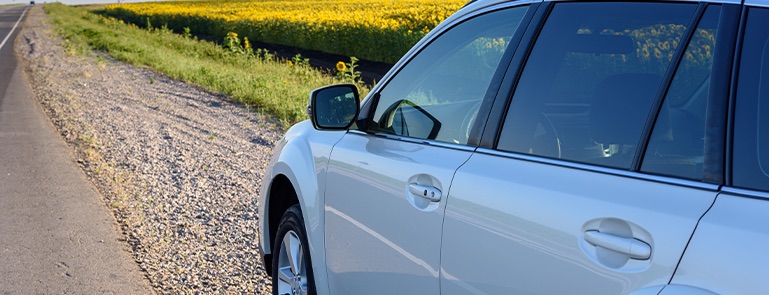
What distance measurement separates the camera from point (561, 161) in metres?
2.41

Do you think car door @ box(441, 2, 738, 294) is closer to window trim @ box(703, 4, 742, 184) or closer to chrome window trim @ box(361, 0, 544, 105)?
window trim @ box(703, 4, 742, 184)

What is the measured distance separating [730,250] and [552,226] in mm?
556

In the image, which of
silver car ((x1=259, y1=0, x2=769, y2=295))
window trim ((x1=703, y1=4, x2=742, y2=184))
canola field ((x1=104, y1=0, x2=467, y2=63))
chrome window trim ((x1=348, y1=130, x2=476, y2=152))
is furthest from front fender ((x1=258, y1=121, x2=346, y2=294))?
canola field ((x1=104, y1=0, x2=467, y2=63))

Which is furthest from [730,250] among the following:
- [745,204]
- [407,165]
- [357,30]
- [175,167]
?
[357,30]

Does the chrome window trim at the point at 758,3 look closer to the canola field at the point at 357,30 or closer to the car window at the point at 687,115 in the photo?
the car window at the point at 687,115

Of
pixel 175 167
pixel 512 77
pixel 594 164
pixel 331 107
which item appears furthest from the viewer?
pixel 175 167

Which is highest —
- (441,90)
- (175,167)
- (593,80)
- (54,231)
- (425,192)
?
(593,80)

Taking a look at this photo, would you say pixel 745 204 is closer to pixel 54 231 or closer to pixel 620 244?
pixel 620 244

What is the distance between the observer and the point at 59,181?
8719mm

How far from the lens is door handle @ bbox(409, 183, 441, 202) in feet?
9.23

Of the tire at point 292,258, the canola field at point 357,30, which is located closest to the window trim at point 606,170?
the tire at point 292,258

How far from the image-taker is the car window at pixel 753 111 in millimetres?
1849

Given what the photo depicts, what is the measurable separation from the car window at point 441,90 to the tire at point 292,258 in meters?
0.68

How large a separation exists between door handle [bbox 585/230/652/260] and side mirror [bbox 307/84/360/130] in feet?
6.13
